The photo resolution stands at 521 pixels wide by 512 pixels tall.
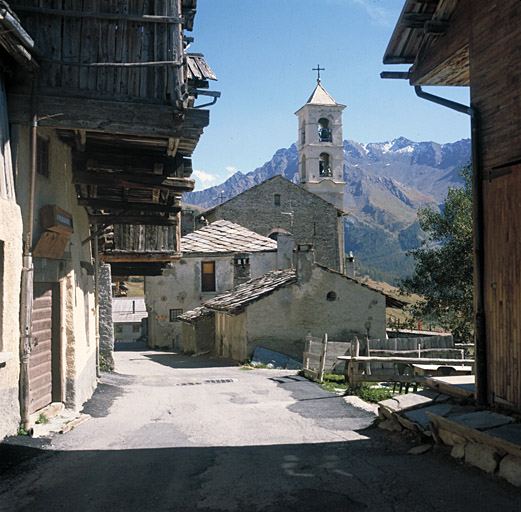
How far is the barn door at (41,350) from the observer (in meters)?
7.74

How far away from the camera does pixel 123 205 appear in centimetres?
1099

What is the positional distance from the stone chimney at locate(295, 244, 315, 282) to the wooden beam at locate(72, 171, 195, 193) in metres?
11.7

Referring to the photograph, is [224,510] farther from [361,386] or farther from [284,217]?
[284,217]

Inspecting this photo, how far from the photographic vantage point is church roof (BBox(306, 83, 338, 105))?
151ft

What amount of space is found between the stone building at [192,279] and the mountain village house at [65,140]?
2128 cm

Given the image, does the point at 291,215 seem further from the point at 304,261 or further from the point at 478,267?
the point at 478,267

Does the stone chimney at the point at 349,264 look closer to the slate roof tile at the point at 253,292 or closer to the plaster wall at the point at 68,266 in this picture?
the slate roof tile at the point at 253,292

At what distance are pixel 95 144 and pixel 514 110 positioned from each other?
5789 mm

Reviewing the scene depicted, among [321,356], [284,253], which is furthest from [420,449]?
[284,253]

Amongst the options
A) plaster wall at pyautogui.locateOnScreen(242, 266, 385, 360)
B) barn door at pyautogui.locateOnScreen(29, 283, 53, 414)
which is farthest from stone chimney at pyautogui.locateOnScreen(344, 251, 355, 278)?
barn door at pyautogui.locateOnScreen(29, 283, 53, 414)

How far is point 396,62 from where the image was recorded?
8883 millimetres

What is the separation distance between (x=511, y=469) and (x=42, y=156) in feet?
21.8

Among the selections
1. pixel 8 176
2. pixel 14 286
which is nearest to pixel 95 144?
pixel 8 176

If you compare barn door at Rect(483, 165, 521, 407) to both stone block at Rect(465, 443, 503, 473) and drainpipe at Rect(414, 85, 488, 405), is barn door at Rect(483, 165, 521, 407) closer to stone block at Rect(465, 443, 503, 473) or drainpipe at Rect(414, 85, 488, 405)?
drainpipe at Rect(414, 85, 488, 405)
